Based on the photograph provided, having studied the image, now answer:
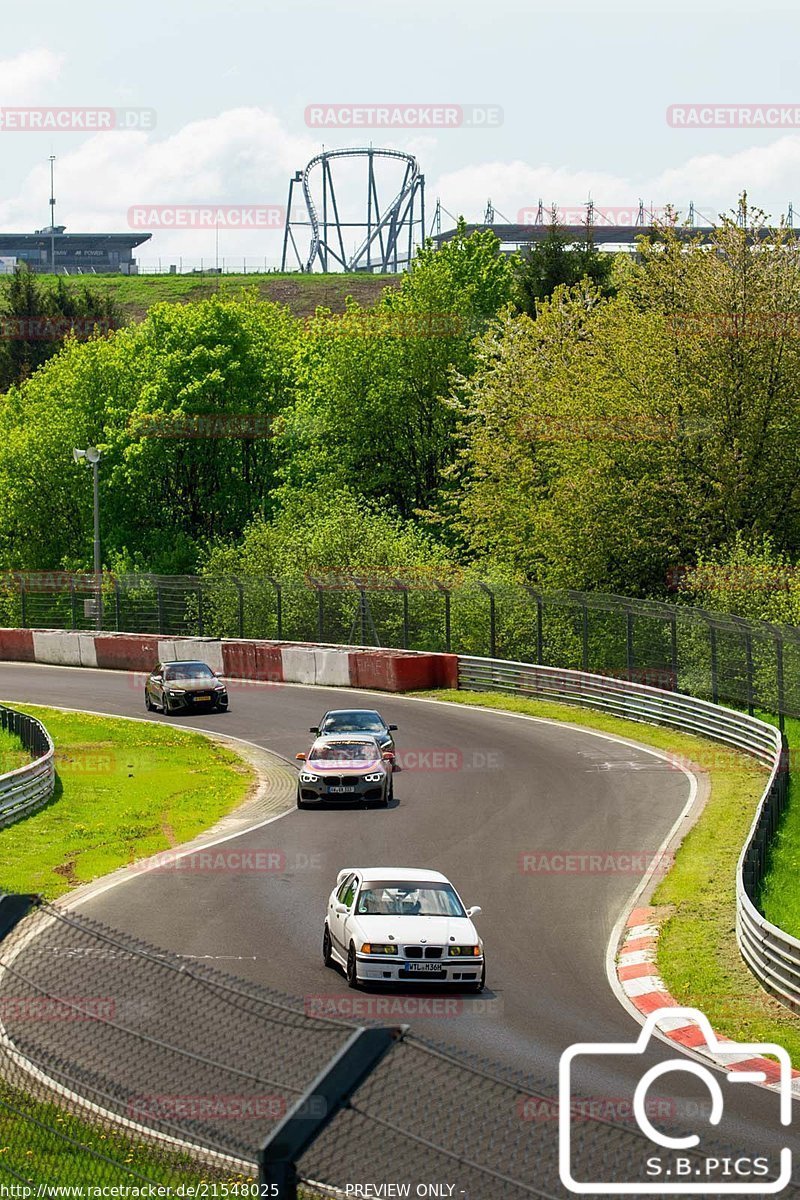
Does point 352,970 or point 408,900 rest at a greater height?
point 408,900

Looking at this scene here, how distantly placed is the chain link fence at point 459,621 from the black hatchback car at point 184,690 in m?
8.29

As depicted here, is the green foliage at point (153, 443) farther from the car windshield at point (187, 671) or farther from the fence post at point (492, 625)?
the fence post at point (492, 625)

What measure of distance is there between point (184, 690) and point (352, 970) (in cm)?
2655

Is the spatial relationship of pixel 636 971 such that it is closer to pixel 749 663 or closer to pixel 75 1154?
pixel 75 1154

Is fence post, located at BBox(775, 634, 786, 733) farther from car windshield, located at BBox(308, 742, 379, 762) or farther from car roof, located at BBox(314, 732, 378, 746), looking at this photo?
car windshield, located at BBox(308, 742, 379, 762)

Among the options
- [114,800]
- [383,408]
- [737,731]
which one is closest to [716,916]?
[114,800]

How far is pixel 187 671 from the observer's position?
43.6 metres

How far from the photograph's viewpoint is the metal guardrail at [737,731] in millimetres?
17016

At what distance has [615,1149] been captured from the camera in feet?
22.2

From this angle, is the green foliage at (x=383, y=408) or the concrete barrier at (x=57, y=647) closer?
the concrete barrier at (x=57, y=647)

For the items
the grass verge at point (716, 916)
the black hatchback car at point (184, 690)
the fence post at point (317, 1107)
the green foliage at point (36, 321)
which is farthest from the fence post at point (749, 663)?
the green foliage at point (36, 321)

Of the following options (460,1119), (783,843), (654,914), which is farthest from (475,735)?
(460,1119)

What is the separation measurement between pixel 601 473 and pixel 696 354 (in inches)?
205

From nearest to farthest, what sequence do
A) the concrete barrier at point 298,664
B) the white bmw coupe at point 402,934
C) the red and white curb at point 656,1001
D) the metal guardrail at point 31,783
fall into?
1. the red and white curb at point 656,1001
2. the white bmw coupe at point 402,934
3. the metal guardrail at point 31,783
4. the concrete barrier at point 298,664
